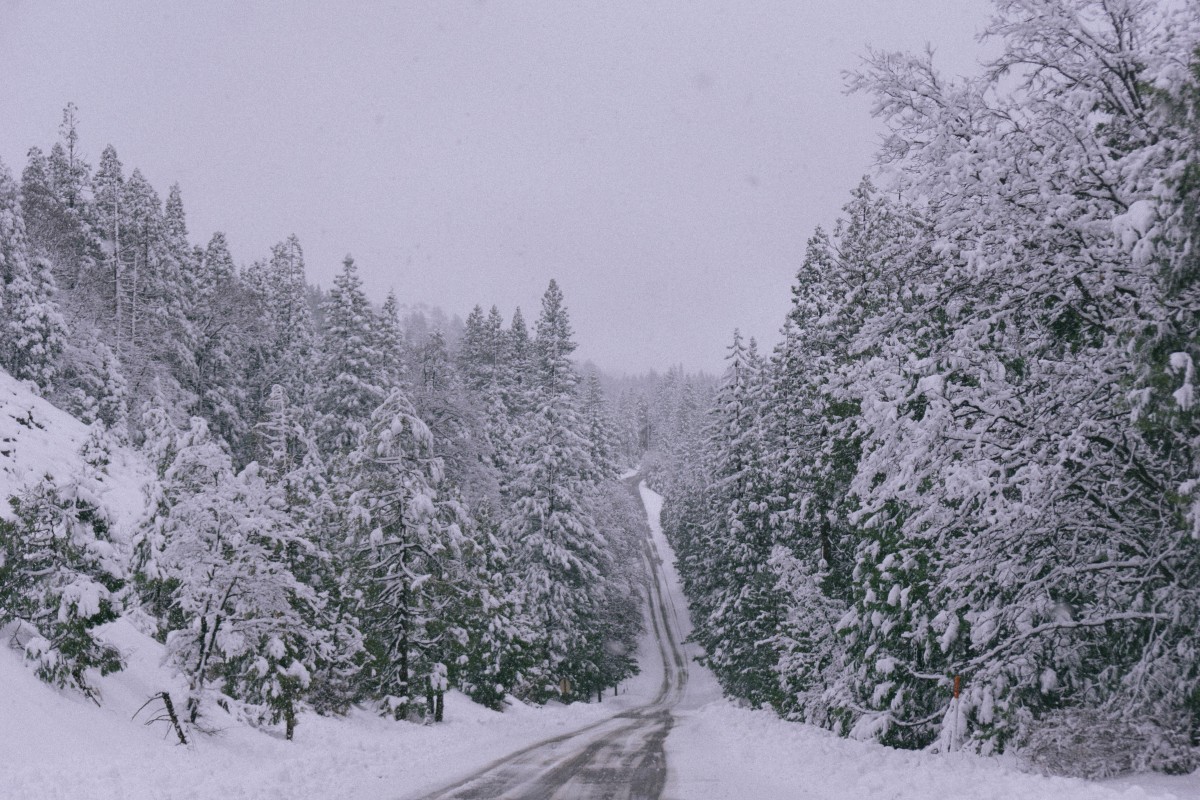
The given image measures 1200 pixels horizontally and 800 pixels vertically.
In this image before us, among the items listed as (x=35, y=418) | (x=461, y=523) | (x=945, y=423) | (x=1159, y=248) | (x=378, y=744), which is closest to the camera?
(x=1159, y=248)

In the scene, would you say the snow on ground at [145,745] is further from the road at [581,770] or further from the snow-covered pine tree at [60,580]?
the road at [581,770]

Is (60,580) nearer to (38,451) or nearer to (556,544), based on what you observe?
(38,451)

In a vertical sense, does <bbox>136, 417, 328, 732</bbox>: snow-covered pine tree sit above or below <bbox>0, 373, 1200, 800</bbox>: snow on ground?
above

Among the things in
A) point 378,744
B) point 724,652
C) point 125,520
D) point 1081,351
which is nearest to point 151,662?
point 378,744

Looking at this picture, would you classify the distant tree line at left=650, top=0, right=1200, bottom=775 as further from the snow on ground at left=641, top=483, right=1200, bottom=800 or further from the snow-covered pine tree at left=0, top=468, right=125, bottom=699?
the snow-covered pine tree at left=0, top=468, right=125, bottom=699

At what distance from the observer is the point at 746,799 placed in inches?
429

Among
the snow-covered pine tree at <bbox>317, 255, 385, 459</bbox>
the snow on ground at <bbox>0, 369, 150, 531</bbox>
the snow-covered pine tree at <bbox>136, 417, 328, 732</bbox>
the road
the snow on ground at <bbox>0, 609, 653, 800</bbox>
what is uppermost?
the snow-covered pine tree at <bbox>317, 255, 385, 459</bbox>

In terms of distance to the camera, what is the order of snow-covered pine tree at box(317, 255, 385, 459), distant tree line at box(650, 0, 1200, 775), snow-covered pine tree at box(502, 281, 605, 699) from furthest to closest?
snow-covered pine tree at box(317, 255, 385, 459)
snow-covered pine tree at box(502, 281, 605, 699)
distant tree line at box(650, 0, 1200, 775)

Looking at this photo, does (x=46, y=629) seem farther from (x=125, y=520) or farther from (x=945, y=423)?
(x=945, y=423)

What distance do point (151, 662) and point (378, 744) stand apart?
16.8 feet

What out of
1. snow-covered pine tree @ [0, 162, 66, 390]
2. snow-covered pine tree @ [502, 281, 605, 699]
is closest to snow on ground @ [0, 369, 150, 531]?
snow-covered pine tree @ [0, 162, 66, 390]

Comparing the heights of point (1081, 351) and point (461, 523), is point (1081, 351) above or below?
above

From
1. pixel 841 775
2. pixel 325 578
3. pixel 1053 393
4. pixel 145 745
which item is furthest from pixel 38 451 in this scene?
pixel 1053 393

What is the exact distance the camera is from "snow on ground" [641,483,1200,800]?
783 cm
